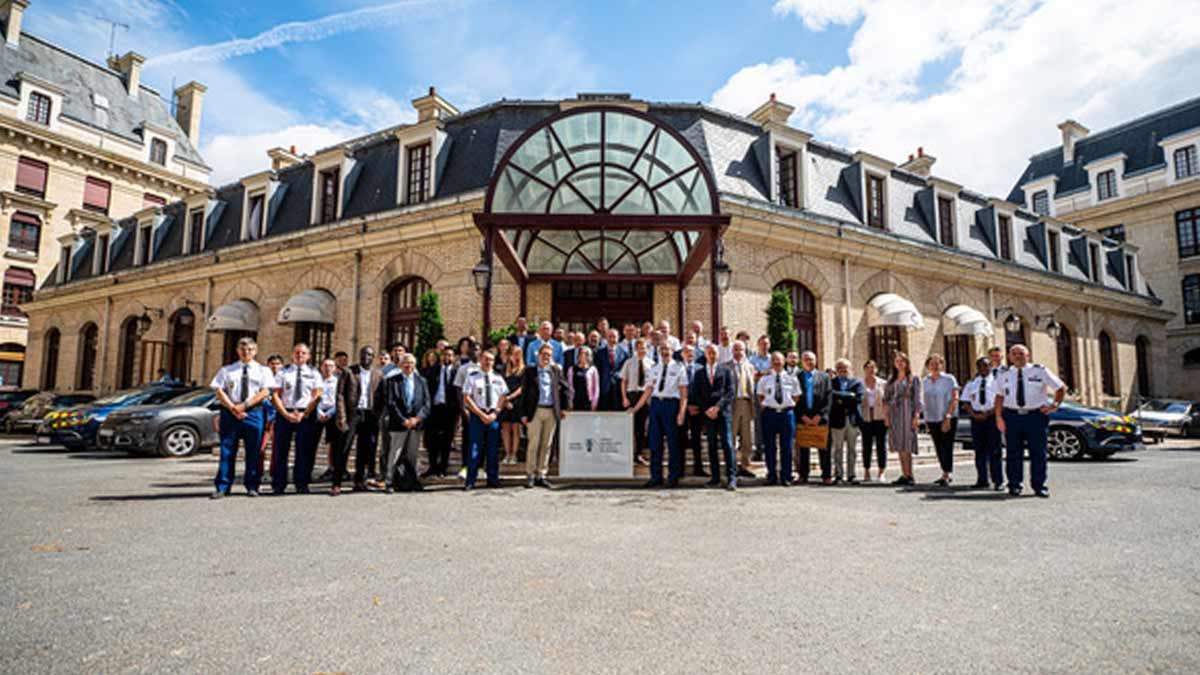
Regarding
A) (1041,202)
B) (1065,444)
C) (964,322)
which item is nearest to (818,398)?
(1065,444)

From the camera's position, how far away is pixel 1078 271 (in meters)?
23.5

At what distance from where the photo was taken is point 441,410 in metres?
8.16

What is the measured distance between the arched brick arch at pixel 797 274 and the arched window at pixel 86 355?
28.6m

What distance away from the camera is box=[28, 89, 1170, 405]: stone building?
11062 millimetres

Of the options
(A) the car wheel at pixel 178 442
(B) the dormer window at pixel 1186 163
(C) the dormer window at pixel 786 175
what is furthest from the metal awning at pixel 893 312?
(B) the dormer window at pixel 1186 163

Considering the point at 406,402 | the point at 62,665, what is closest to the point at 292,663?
the point at 62,665

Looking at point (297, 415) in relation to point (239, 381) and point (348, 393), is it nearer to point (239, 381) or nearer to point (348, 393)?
point (348, 393)

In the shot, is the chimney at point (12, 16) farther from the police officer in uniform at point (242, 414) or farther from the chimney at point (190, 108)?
the police officer in uniform at point (242, 414)

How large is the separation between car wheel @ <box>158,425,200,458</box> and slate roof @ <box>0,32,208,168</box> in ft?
102

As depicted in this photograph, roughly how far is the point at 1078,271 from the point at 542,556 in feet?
91.6

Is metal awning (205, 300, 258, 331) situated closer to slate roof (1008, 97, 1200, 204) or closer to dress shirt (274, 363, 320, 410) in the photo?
dress shirt (274, 363, 320, 410)

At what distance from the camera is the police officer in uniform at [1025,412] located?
691cm

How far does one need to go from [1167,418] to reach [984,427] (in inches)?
618

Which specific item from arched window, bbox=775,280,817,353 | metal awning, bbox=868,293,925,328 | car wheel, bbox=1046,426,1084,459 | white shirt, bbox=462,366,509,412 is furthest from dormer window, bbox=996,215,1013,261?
white shirt, bbox=462,366,509,412
